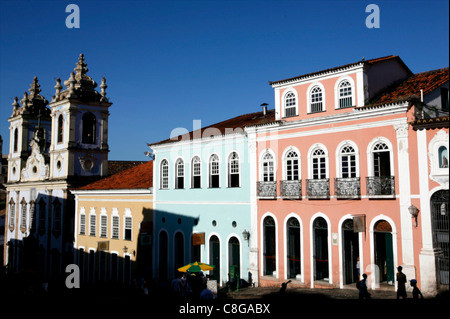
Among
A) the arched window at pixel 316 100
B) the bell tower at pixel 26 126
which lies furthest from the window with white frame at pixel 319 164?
the bell tower at pixel 26 126

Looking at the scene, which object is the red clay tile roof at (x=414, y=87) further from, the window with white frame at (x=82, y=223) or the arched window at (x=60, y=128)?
the arched window at (x=60, y=128)

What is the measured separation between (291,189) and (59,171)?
940 inches

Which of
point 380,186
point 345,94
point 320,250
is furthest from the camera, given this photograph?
point 320,250

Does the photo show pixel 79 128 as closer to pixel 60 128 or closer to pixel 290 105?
pixel 60 128

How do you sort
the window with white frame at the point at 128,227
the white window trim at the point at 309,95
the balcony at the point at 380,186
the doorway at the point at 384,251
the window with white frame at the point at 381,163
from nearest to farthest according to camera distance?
the balcony at the point at 380,186 → the doorway at the point at 384,251 → the window with white frame at the point at 381,163 → the white window trim at the point at 309,95 → the window with white frame at the point at 128,227

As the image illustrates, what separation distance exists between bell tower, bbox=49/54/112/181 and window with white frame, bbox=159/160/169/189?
40.4ft

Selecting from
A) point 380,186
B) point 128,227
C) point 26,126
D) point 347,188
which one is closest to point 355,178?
point 347,188

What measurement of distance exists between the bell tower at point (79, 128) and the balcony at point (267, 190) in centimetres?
1991

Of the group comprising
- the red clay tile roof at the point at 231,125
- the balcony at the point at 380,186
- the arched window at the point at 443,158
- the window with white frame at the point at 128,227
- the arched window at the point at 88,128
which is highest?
the arched window at the point at 88,128

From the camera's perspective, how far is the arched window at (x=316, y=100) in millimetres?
20656

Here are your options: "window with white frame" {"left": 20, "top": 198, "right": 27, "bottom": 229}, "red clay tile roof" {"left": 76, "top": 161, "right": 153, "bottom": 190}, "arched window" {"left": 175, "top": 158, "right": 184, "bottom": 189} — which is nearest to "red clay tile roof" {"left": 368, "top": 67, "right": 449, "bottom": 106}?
"arched window" {"left": 175, "top": 158, "right": 184, "bottom": 189}

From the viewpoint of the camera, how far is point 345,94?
19.9m

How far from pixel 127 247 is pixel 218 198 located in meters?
8.42

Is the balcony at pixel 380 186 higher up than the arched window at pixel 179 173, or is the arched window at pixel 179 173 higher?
the arched window at pixel 179 173
